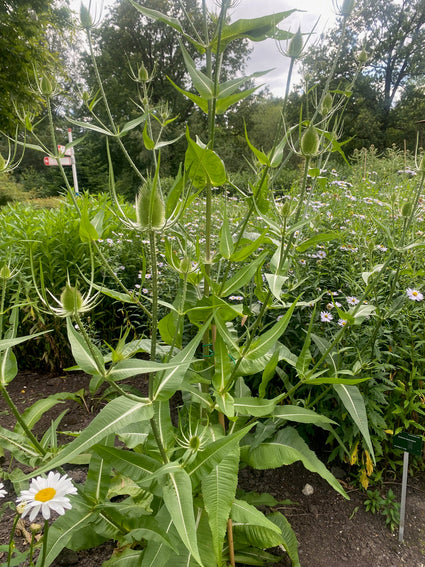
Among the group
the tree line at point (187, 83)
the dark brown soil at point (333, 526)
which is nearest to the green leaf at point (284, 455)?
the dark brown soil at point (333, 526)

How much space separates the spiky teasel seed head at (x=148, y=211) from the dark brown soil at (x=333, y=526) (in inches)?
57.1

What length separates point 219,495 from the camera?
0.97 metres

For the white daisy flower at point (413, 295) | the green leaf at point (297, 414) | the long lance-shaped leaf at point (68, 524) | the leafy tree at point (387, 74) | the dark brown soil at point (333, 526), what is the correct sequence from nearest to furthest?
1. the long lance-shaped leaf at point (68, 524)
2. the green leaf at point (297, 414)
3. the dark brown soil at point (333, 526)
4. the white daisy flower at point (413, 295)
5. the leafy tree at point (387, 74)

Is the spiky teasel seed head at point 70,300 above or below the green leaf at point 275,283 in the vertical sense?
above

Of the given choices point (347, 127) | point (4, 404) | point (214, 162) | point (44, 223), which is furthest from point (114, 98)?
point (214, 162)

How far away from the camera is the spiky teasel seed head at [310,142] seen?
0.99m

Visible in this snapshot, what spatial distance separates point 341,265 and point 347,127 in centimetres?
2067

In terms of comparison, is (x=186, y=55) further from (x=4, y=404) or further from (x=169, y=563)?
(x=4, y=404)

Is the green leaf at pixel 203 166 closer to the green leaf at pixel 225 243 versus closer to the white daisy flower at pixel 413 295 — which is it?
the green leaf at pixel 225 243

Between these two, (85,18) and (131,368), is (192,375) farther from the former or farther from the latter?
(85,18)

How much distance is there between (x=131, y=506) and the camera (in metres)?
1.31

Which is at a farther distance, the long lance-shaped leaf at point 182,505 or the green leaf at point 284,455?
the green leaf at point 284,455

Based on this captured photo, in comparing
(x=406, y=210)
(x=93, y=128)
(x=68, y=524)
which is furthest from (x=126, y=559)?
(x=406, y=210)

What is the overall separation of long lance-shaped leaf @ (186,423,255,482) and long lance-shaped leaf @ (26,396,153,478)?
23 cm
